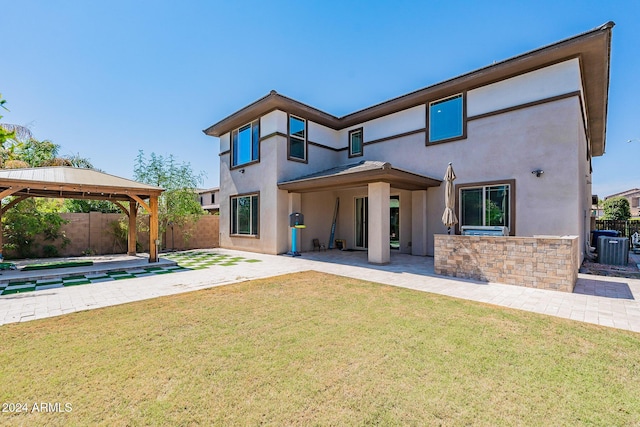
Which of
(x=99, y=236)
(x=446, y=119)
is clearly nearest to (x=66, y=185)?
(x=99, y=236)

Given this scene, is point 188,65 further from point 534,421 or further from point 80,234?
point 534,421

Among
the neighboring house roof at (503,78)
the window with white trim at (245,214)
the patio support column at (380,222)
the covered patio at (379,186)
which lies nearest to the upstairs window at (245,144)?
the neighboring house roof at (503,78)

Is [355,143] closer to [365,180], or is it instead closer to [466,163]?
[365,180]

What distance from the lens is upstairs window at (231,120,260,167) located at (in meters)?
13.1

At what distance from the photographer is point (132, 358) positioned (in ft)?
9.86

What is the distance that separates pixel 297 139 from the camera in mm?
12812

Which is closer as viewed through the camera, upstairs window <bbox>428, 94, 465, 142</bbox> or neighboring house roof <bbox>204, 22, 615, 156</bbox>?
neighboring house roof <bbox>204, 22, 615, 156</bbox>

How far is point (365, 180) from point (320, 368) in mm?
7090

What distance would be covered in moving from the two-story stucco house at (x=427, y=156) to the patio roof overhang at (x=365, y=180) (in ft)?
0.16

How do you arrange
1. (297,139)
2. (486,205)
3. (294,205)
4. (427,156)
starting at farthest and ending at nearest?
1. (297,139)
2. (294,205)
3. (427,156)
4. (486,205)

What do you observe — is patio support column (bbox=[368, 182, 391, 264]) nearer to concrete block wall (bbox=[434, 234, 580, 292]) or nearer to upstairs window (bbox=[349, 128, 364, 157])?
concrete block wall (bbox=[434, 234, 580, 292])

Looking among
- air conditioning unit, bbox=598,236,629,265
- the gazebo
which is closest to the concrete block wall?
air conditioning unit, bbox=598,236,629,265

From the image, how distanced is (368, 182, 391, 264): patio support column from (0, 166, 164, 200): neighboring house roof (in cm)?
682

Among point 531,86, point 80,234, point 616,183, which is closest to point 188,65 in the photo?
point 80,234
